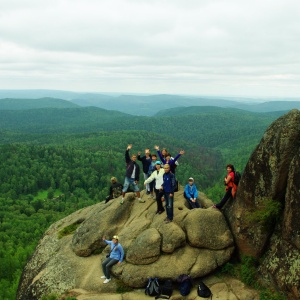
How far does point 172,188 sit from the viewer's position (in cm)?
2072

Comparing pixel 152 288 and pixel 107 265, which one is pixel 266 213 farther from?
pixel 107 265

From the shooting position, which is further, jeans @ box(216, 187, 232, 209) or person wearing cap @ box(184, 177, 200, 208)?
person wearing cap @ box(184, 177, 200, 208)

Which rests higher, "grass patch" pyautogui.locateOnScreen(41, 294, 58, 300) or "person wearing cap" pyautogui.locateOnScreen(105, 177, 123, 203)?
"person wearing cap" pyautogui.locateOnScreen(105, 177, 123, 203)

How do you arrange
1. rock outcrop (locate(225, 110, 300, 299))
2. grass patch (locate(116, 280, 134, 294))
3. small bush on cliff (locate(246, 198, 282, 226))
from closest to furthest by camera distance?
rock outcrop (locate(225, 110, 300, 299)) → small bush on cliff (locate(246, 198, 282, 226)) → grass patch (locate(116, 280, 134, 294))

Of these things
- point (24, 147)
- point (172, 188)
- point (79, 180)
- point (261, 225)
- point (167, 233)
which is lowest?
point (79, 180)

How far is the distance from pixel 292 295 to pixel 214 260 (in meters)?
5.06

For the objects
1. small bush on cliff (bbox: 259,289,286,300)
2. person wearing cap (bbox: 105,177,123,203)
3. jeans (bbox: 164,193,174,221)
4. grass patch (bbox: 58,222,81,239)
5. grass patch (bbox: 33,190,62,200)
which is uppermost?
jeans (bbox: 164,193,174,221)

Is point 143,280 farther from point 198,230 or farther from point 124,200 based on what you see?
point 124,200

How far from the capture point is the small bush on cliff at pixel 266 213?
58.2 feet

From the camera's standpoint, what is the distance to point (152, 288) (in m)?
18.2

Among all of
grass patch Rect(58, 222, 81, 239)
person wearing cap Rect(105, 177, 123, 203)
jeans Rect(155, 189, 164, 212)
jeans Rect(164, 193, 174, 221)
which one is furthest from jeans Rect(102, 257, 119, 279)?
grass patch Rect(58, 222, 81, 239)

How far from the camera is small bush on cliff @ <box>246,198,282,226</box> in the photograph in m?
17.7

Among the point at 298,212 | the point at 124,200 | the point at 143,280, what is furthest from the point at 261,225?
the point at 124,200

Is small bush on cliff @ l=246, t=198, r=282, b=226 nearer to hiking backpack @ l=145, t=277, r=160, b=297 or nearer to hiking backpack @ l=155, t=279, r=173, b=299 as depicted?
hiking backpack @ l=155, t=279, r=173, b=299
